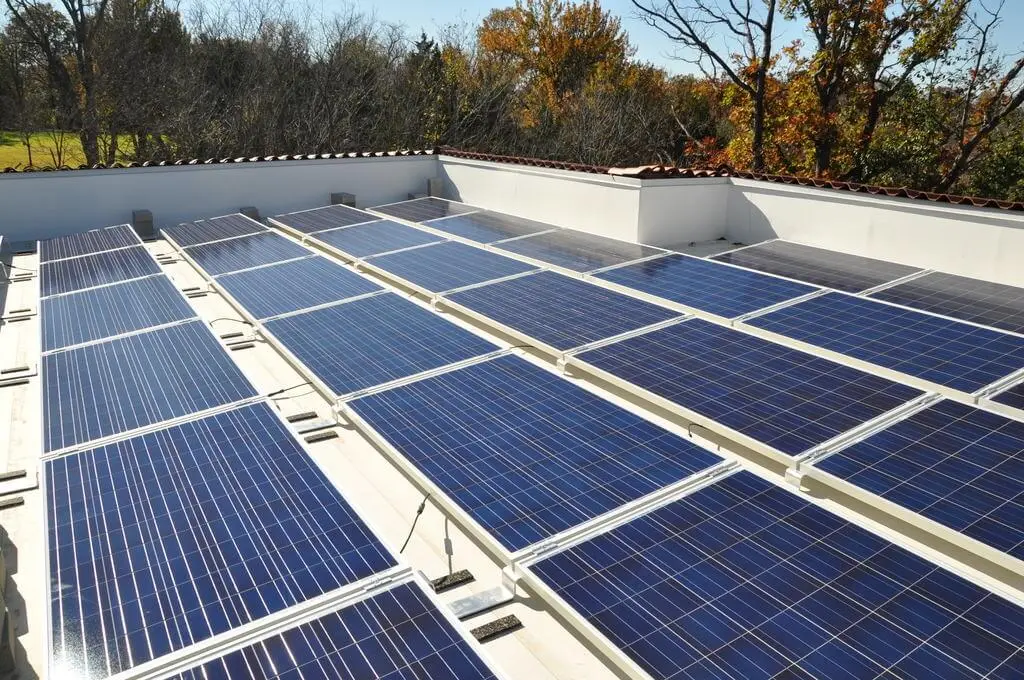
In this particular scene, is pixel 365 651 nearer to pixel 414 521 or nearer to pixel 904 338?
pixel 414 521

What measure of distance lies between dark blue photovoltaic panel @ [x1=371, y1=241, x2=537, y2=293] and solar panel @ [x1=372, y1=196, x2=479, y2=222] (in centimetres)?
416

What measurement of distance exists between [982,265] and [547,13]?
189 ft

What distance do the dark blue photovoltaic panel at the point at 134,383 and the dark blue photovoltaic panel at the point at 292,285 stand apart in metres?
1.63

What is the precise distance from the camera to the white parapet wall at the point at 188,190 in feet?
65.2

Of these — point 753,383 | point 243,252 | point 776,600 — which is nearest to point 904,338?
point 753,383

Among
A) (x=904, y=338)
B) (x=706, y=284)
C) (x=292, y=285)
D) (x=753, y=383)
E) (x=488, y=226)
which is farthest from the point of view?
(x=488, y=226)

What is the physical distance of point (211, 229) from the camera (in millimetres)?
19547

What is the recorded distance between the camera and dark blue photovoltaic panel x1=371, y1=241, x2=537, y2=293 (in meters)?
13.8

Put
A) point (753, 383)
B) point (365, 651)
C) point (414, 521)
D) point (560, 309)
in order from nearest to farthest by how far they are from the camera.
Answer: point (365, 651) < point (414, 521) < point (753, 383) < point (560, 309)

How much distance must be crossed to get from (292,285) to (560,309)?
219 inches

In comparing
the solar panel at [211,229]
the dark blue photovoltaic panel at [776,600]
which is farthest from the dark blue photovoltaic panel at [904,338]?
the solar panel at [211,229]

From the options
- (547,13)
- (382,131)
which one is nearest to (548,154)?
(382,131)

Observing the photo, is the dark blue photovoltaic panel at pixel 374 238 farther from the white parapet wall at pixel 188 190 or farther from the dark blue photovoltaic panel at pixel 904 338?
the dark blue photovoltaic panel at pixel 904 338

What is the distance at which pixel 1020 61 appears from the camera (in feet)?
106
